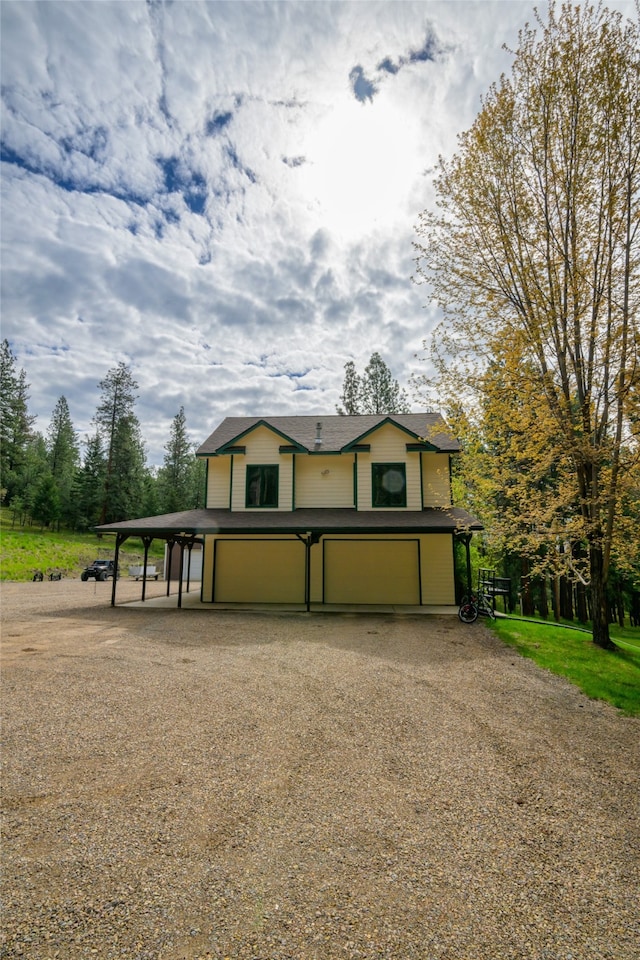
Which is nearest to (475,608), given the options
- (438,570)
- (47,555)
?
(438,570)

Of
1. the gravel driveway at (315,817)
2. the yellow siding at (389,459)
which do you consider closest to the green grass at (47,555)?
the yellow siding at (389,459)

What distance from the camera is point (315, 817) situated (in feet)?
11.8

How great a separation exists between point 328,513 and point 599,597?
860 cm

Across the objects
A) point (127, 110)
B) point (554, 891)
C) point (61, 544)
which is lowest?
point (554, 891)

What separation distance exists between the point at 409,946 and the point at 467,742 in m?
2.96

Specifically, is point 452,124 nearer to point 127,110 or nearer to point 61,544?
point 127,110

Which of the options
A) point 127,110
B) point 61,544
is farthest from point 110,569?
point 127,110

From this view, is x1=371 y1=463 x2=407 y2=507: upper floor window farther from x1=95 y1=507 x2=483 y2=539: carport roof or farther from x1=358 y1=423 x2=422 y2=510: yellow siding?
x1=95 y1=507 x2=483 y2=539: carport roof

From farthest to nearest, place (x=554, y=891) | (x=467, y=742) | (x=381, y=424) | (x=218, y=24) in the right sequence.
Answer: (x=381, y=424) < (x=218, y=24) < (x=467, y=742) < (x=554, y=891)

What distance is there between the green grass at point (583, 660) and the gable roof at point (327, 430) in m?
6.90

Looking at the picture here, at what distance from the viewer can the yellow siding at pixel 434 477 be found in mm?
A: 16144

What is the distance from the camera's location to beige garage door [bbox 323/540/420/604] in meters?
16.1

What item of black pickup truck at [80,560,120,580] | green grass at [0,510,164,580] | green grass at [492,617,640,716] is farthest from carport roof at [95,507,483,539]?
green grass at [0,510,164,580]

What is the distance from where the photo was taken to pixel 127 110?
8.87 metres
